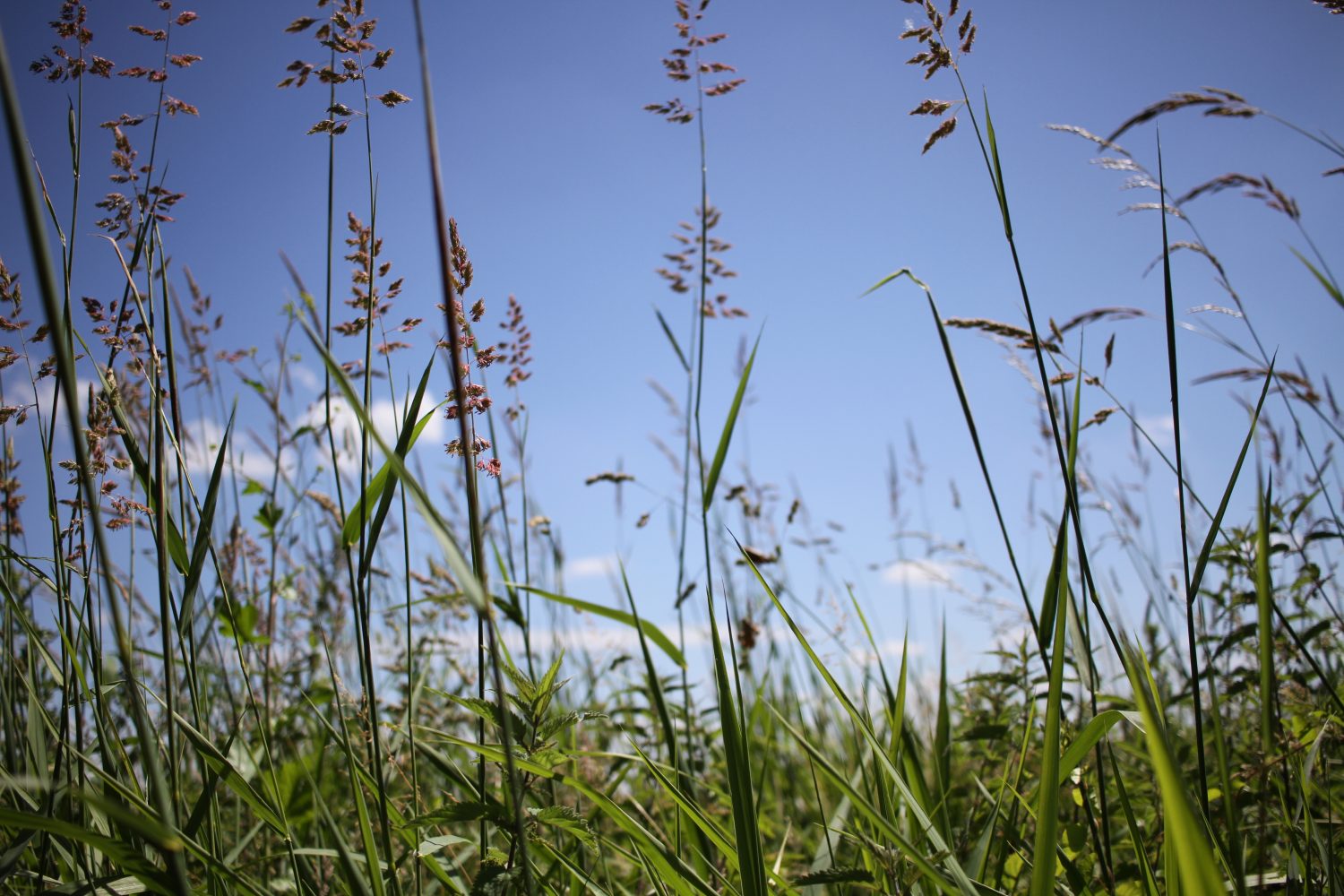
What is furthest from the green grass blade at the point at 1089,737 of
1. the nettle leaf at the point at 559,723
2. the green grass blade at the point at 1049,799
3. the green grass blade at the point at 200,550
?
the green grass blade at the point at 200,550

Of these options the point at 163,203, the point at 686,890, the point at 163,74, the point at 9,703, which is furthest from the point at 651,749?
the point at 163,74

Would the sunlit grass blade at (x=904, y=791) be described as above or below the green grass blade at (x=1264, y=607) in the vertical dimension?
below

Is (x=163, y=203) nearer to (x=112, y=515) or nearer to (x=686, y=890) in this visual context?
(x=112, y=515)

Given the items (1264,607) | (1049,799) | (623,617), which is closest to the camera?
(1264,607)

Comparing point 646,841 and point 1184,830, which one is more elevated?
point 1184,830

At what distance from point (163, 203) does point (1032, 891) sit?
1753mm

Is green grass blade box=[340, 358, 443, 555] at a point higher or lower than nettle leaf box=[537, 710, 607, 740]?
higher

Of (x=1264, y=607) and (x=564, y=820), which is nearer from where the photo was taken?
(x=1264, y=607)

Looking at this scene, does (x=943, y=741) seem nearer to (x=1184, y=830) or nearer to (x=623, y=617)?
(x=623, y=617)

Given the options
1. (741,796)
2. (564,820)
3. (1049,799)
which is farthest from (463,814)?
(1049,799)

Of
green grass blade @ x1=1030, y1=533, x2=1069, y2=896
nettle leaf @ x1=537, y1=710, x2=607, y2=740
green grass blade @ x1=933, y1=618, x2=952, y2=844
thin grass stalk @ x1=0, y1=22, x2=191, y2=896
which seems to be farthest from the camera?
green grass blade @ x1=933, y1=618, x2=952, y2=844

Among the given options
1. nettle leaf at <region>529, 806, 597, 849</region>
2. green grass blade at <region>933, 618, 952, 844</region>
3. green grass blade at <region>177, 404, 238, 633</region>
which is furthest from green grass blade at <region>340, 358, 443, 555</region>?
green grass blade at <region>933, 618, 952, 844</region>

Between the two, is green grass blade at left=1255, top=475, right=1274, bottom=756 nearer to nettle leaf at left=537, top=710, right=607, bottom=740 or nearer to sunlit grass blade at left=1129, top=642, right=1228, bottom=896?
sunlit grass blade at left=1129, top=642, right=1228, bottom=896

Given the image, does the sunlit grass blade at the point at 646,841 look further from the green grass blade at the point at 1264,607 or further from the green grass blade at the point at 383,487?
the green grass blade at the point at 1264,607
